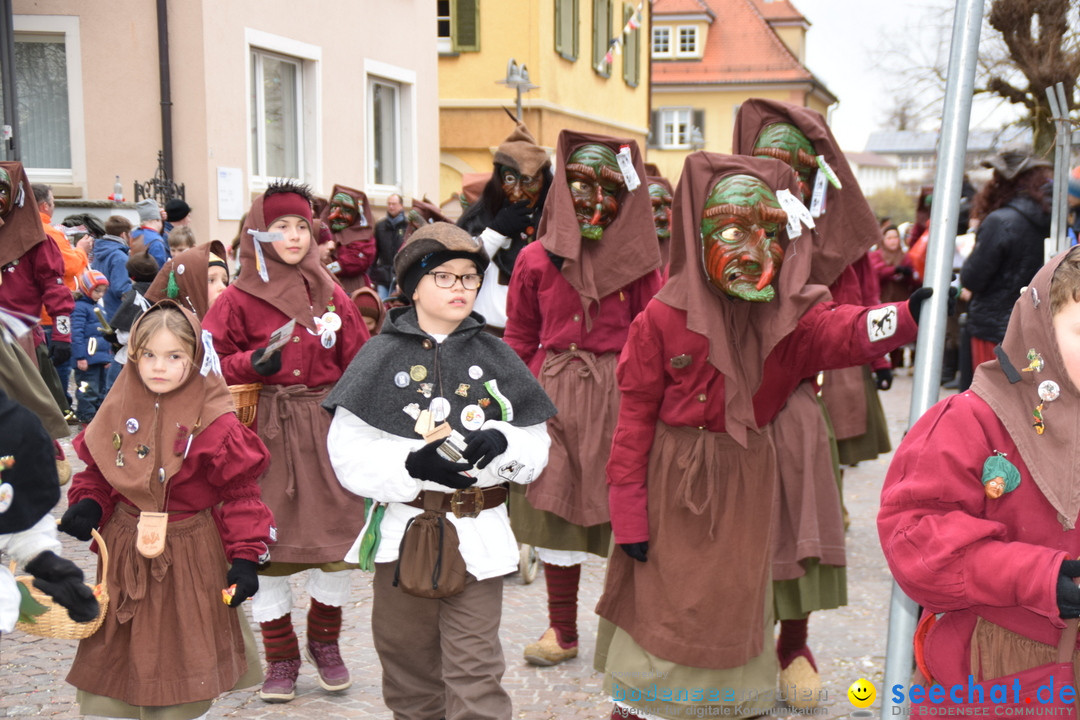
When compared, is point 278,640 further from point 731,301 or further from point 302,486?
point 731,301

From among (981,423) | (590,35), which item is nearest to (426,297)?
(981,423)

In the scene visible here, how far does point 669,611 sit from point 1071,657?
134cm

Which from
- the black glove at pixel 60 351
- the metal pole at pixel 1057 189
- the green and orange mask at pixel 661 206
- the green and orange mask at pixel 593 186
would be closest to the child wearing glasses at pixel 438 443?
the green and orange mask at pixel 593 186

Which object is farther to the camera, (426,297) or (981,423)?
(426,297)

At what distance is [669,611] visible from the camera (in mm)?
3727

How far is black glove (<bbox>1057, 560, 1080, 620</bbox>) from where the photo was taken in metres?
2.43

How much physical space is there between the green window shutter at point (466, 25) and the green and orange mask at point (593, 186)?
59.5ft

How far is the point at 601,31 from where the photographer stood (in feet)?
88.3

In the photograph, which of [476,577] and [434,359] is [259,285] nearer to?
[434,359]

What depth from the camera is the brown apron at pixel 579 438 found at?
5.04 metres

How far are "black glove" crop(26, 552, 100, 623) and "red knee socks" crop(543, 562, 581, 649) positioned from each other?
2.54 meters

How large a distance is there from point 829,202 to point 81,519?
125 inches

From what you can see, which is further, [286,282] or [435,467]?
[286,282]

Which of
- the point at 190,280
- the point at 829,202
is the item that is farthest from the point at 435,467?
the point at 190,280
